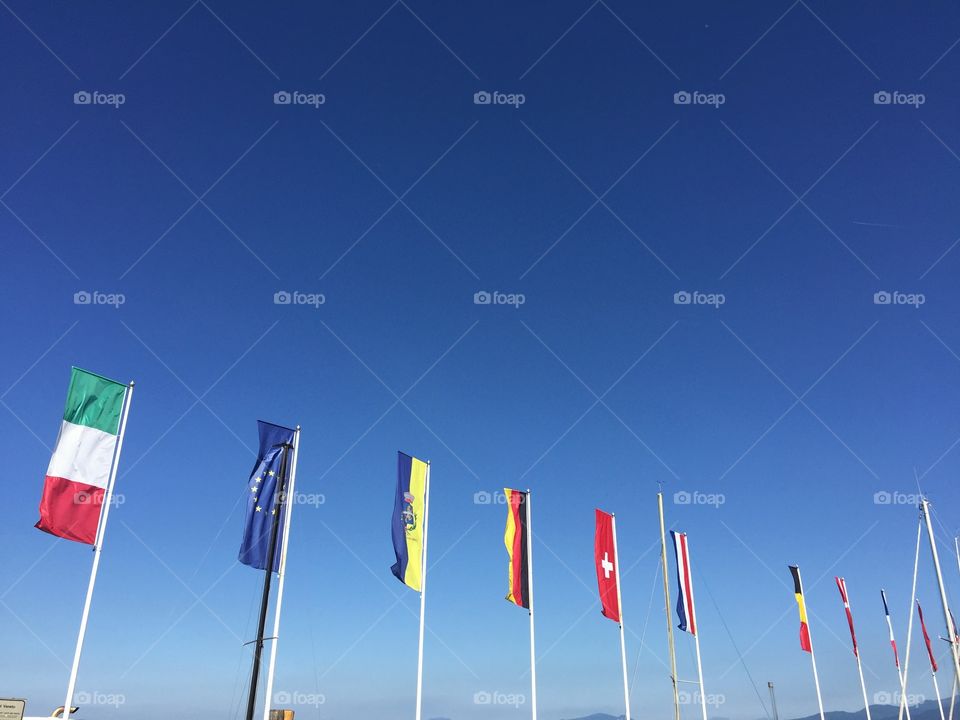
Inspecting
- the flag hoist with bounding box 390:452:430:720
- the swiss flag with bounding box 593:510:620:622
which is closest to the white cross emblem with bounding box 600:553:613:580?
the swiss flag with bounding box 593:510:620:622

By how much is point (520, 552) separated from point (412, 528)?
4.93 meters

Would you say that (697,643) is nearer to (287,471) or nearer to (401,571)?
(401,571)

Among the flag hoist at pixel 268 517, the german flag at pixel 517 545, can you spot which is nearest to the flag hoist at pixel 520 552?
the german flag at pixel 517 545

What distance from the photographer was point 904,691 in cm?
4562

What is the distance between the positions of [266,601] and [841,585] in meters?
41.3

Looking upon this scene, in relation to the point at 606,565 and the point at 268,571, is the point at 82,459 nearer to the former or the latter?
the point at 268,571

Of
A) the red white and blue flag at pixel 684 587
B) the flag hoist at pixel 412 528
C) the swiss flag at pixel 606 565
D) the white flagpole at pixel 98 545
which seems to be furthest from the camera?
the red white and blue flag at pixel 684 587

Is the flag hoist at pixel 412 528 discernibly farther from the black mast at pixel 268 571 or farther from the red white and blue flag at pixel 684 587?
the red white and blue flag at pixel 684 587

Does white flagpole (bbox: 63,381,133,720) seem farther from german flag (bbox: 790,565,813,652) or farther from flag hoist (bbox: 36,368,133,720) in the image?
german flag (bbox: 790,565,813,652)

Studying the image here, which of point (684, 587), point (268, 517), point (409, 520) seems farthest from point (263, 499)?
point (684, 587)

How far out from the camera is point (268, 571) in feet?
75.3

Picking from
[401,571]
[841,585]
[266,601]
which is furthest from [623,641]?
[841,585]

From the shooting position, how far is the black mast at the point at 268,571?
21453 millimetres

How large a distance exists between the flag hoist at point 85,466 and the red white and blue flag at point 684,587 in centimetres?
2601
